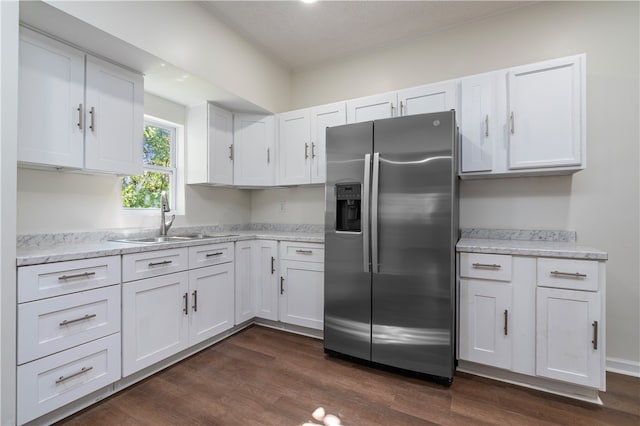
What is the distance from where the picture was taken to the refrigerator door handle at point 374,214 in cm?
210

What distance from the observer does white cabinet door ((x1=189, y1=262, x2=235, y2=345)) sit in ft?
7.59

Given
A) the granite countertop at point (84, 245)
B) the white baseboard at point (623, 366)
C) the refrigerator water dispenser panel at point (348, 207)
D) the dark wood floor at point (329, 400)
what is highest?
the refrigerator water dispenser panel at point (348, 207)

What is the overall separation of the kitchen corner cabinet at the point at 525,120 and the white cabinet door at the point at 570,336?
893 millimetres

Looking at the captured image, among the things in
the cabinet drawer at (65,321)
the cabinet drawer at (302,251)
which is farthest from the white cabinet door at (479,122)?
the cabinet drawer at (65,321)

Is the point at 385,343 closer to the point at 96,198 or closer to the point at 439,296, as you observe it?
the point at 439,296

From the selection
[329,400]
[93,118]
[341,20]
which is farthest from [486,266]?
[93,118]

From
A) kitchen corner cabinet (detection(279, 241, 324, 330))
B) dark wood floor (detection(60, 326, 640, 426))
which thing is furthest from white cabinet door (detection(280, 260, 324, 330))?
dark wood floor (detection(60, 326, 640, 426))

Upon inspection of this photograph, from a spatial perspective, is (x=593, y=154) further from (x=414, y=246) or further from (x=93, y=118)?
(x=93, y=118)

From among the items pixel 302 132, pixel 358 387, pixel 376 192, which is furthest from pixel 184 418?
pixel 302 132

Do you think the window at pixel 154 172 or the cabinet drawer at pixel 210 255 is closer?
the cabinet drawer at pixel 210 255

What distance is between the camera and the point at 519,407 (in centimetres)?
172

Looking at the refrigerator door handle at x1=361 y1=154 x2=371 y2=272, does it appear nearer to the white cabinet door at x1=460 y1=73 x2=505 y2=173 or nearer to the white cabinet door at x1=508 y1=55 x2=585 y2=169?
the white cabinet door at x1=460 y1=73 x2=505 y2=173

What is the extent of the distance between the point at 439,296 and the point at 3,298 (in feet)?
7.72

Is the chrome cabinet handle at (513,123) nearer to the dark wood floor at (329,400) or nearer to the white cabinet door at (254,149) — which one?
the dark wood floor at (329,400)
